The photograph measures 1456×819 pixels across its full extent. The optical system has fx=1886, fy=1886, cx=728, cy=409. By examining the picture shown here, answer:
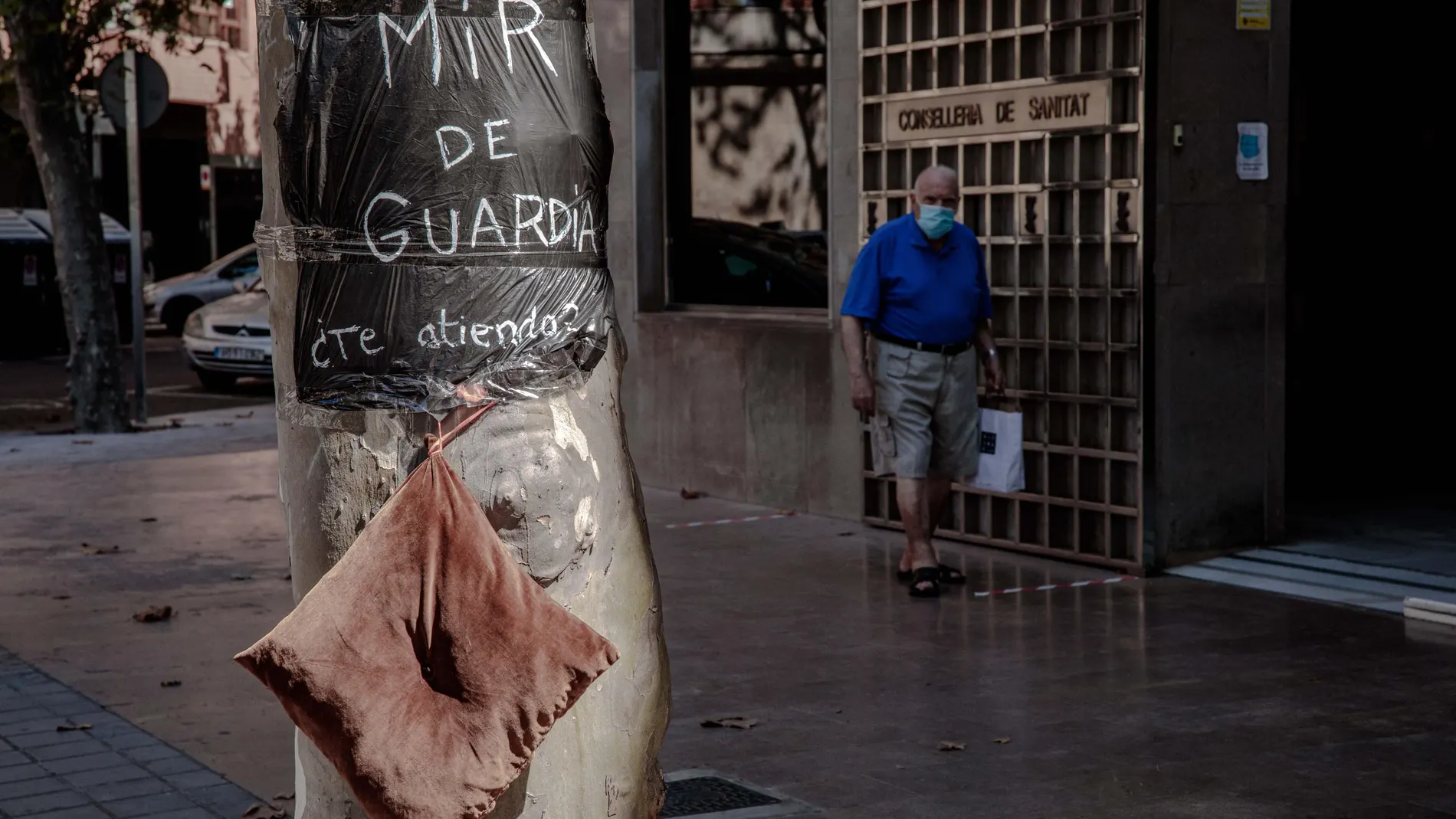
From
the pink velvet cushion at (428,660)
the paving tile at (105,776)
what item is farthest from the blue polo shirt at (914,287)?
the pink velvet cushion at (428,660)

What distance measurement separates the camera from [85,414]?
607 inches

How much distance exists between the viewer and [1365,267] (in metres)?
11.5

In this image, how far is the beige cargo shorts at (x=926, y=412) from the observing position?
8.28m

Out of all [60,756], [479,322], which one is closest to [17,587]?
[60,756]

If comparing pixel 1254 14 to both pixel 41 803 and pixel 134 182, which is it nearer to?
pixel 41 803

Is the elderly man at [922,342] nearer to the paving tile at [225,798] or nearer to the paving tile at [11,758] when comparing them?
the paving tile at [225,798]

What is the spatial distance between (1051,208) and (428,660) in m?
6.56

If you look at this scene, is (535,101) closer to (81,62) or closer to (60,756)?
(60,756)

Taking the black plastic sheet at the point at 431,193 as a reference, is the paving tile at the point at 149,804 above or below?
below

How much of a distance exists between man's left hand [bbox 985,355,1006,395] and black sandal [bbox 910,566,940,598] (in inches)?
33.3

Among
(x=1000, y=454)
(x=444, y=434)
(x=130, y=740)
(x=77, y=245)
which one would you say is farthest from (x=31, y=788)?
(x=77, y=245)

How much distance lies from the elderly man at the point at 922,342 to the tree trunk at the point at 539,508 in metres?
5.13

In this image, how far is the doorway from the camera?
1127 centimetres

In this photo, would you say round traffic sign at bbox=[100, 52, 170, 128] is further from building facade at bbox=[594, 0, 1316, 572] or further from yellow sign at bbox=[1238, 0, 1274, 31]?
yellow sign at bbox=[1238, 0, 1274, 31]
